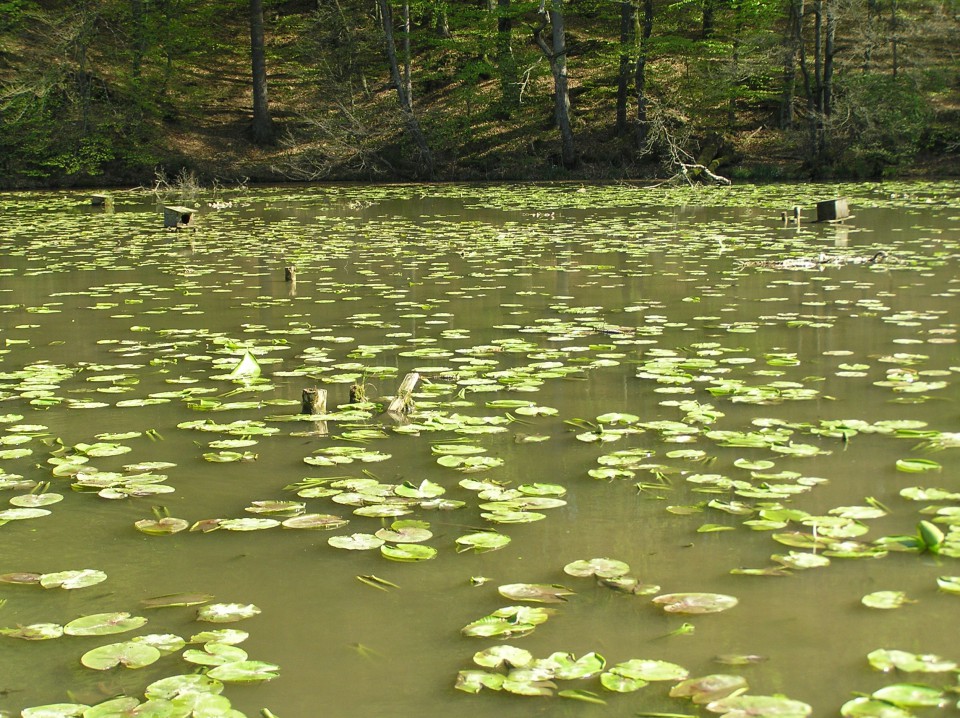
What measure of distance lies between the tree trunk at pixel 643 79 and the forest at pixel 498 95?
60 mm

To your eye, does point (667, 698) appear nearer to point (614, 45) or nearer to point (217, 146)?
point (614, 45)

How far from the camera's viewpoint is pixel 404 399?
4.25 m

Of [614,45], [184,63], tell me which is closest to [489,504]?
[614,45]

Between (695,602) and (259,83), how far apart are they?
27.6m

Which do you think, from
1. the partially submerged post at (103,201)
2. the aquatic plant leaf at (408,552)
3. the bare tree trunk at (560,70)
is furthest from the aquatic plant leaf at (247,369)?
the bare tree trunk at (560,70)

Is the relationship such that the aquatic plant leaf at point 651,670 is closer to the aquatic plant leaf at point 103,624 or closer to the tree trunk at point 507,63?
the aquatic plant leaf at point 103,624

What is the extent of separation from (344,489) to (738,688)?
163cm

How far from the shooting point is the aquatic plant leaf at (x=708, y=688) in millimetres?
2047

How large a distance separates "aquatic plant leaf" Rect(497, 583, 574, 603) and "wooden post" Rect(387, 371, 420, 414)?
5.55 feet

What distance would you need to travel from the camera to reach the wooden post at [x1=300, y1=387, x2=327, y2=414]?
423cm

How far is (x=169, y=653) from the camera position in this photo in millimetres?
2322

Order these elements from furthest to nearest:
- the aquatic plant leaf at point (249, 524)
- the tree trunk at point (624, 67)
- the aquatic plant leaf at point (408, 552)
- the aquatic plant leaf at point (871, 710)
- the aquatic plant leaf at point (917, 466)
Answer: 1. the tree trunk at point (624, 67)
2. the aquatic plant leaf at point (917, 466)
3. the aquatic plant leaf at point (249, 524)
4. the aquatic plant leaf at point (408, 552)
5. the aquatic plant leaf at point (871, 710)

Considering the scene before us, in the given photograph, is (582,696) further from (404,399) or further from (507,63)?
(507,63)

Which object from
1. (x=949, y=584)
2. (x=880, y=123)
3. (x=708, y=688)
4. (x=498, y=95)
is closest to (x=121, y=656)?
(x=708, y=688)
